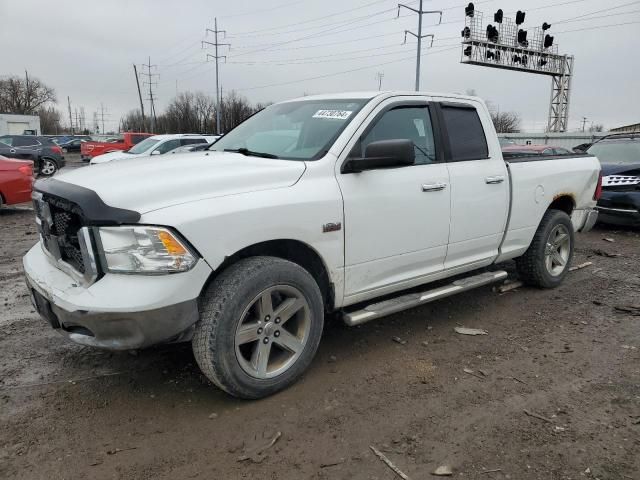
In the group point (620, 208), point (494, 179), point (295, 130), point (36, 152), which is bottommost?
point (620, 208)

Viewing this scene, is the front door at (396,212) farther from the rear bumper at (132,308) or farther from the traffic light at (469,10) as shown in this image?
the traffic light at (469,10)

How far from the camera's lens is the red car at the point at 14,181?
31.6 ft

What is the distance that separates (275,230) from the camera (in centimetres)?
298

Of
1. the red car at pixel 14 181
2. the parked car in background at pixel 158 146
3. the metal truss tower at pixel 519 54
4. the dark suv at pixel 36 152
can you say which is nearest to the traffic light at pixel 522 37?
the metal truss tower at pixel 519 54

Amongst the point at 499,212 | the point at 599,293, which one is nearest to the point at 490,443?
the point at 499,212

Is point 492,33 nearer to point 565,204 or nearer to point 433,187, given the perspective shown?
point 565,204

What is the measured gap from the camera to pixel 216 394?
3.21m

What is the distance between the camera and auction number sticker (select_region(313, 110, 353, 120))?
362 centimetres

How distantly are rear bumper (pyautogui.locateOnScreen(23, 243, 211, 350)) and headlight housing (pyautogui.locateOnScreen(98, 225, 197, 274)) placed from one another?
2.1 inches

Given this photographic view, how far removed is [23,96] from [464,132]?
9195 centimetres

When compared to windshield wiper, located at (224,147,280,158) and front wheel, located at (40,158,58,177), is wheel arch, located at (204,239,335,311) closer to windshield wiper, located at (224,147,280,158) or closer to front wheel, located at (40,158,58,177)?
windshield wiper, located at (224,147,280,158)

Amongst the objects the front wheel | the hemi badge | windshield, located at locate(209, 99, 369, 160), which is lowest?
the front wheel

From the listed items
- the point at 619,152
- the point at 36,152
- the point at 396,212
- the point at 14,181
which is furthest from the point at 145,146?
the point at 396,212

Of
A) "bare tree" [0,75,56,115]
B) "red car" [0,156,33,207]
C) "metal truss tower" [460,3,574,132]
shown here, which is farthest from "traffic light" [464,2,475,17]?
"bare tree" [0,75,56,115]
